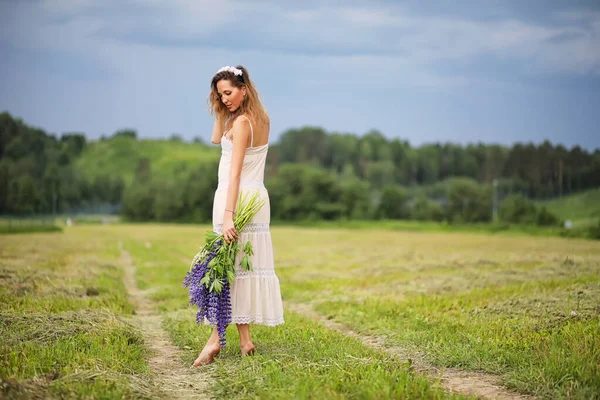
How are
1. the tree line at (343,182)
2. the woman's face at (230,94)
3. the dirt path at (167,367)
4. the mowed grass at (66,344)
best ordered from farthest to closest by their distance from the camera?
1. the tree line at (343,182)
2. the woman's face at (230,94)
3. the dirt path at (167,367)
4. the mowed grass at (66,344)

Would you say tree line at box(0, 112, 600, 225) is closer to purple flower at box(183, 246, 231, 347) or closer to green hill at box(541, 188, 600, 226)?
green hill at box(541, 188, 600, 226)

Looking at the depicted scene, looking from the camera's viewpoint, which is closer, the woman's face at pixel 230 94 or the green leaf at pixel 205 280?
the green leaf at pixel 205 280

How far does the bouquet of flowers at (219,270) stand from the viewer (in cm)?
626

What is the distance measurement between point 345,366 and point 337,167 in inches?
4700

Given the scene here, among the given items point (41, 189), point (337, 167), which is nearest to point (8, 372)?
point (41, 189)

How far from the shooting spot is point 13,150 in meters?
83.6

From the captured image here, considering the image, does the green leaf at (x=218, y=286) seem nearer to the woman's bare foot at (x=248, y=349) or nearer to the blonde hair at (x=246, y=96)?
the woman's bare foot at (x=248, y=349)

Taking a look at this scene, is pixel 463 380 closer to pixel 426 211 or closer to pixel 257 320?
pixel 257 320

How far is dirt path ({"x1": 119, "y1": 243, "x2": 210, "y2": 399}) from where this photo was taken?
5.36 m

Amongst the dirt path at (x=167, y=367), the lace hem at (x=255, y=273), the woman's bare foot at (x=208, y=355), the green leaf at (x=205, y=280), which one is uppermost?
the lace hem at (x=255, y=273)

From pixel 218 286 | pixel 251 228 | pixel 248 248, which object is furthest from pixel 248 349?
pixel 251 228

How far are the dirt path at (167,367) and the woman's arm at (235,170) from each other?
137cm

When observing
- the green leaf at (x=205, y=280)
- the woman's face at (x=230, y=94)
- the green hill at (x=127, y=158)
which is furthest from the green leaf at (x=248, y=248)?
the green hill at (x=127, y=158)

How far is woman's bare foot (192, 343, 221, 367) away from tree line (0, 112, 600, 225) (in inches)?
1727
